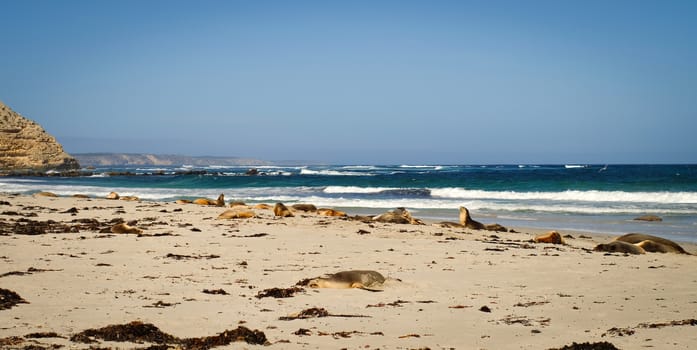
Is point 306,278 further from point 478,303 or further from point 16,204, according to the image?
point 16,204

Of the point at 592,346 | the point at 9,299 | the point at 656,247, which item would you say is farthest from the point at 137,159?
the point at 592,346

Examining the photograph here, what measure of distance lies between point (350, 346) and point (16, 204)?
19268 mm

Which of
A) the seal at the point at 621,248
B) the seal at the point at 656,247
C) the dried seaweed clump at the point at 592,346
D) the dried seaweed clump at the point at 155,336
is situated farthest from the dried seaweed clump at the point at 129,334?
the seal at the point at 656,247

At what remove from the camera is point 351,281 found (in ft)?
24.2

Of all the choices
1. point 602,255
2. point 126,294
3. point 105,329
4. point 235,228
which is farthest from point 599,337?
point 235,228

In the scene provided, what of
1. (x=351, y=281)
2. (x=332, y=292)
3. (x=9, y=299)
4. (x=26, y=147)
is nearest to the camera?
(x=9, y=299)

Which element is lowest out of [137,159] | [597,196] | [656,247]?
[137,159]

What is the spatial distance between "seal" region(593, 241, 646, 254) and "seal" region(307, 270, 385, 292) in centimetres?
599

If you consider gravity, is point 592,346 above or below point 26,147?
below

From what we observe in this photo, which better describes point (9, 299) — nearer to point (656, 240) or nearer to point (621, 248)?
point (621, 248)

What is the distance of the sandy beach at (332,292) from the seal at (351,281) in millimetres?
168

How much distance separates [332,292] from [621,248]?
6.86 m

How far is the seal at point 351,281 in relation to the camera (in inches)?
289

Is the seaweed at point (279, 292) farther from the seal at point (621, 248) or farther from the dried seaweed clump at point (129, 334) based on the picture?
→ the seal at point (621, 248)
